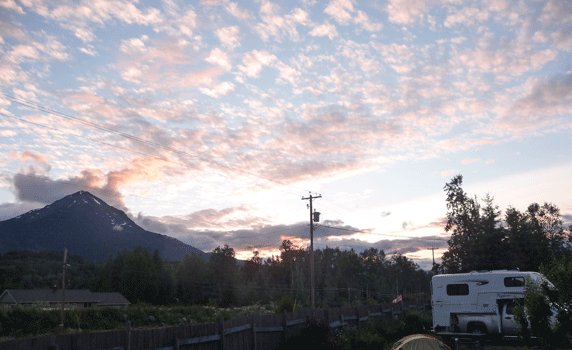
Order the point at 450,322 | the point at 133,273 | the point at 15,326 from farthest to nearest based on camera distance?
1. the point at 133,273
2. the point at 15,326
3. the point at 450,322

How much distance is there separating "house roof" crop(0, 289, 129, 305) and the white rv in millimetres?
54899

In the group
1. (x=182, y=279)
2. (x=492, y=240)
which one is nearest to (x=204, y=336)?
(x=492, y=240)

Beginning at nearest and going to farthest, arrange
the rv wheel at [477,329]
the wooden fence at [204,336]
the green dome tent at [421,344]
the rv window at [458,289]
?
the wooden fence at [204,336] < the green dome tent at [421,344] < the rv wheel at [477,329] < the rv window at [458,289]

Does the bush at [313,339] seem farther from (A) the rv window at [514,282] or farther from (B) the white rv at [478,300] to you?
(A) the rv window at [514,282]

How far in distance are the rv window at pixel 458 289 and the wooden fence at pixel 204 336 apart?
20.1 feet

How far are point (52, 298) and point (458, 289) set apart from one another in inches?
2420

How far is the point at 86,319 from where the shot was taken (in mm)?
41812

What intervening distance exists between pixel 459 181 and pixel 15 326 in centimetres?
6329

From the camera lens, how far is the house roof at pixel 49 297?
202ft

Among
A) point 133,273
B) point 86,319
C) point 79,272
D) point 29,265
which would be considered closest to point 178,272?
point 133,273

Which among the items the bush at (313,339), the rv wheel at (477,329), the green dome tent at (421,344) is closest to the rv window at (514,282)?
the rv wheel at (477,329)

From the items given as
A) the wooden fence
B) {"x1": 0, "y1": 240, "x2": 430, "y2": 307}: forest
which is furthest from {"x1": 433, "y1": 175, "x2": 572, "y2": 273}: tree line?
the wooden fence

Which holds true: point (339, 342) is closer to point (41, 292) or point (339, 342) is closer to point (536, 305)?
point (536, 305)

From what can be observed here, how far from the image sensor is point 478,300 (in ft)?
71.9
